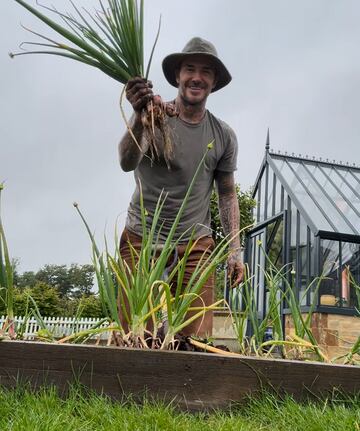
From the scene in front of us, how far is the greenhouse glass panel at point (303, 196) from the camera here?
8.34m

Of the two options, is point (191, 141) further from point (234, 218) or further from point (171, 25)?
point (171, 25)

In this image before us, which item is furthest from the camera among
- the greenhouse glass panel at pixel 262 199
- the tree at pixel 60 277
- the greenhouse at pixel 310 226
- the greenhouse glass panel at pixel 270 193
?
the tree at pixel 60 277

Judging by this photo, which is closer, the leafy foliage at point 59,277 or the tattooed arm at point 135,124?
the tattooed arm at point 135,124

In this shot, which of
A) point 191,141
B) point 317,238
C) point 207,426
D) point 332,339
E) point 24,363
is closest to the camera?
point 207,426

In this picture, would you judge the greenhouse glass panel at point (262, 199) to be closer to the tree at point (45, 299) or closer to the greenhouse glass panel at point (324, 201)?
the greenhouse glass panel at point (324, 201)

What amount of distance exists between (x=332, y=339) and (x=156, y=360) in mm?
6431

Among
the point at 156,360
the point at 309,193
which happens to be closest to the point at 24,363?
the point at 156,360

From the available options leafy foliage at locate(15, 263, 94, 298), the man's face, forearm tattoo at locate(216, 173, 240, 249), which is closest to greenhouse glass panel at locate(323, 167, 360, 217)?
forearm tattoo at locate(216, 173, 240, 249)

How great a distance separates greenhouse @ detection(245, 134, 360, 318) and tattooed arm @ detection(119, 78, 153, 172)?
13.1ft

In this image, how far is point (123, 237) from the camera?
2.28 m

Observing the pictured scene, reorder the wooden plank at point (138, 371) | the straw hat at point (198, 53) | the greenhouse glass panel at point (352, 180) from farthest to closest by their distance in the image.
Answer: the greenhouse glass panel at point (352, 180), the straw hat at point (198, 53), the wooden plank at point (138, 371)

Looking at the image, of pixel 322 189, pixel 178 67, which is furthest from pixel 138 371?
pixel 322 189

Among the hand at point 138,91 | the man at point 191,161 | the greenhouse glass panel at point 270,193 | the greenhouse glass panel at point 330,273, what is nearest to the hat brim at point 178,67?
the man at point 191,161

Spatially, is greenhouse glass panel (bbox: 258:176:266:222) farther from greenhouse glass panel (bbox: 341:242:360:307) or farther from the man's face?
the man's face
